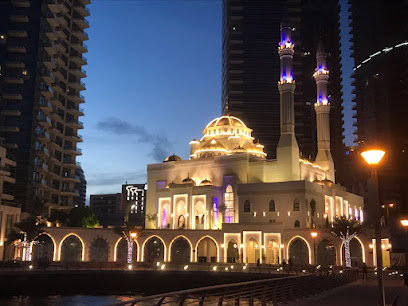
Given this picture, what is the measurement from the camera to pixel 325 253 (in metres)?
54.0

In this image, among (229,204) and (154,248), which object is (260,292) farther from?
(229,204)

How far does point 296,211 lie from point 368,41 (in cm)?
5152

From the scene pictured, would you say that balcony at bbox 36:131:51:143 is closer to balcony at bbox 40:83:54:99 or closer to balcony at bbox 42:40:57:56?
balcony at bbox 40:83:54:99

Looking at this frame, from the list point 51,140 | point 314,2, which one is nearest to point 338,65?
point 314,2

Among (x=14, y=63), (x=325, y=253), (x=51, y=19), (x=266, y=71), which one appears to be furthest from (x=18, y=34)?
(x=266, y=71)

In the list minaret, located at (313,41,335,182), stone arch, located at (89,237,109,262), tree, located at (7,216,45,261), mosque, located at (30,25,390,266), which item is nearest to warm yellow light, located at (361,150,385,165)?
mosque, located at (30,25,390,266)

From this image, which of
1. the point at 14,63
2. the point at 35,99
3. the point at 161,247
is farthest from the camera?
the point at 35,99

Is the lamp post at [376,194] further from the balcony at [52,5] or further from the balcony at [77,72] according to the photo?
the balcony at [77,72]

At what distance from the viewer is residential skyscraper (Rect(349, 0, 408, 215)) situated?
7719cm

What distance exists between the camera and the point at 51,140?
254 feet

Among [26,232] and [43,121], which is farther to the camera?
[43,121]

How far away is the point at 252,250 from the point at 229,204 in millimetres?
9839

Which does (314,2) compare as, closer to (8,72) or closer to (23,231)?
(8,72)

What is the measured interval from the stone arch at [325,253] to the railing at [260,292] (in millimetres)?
23304
